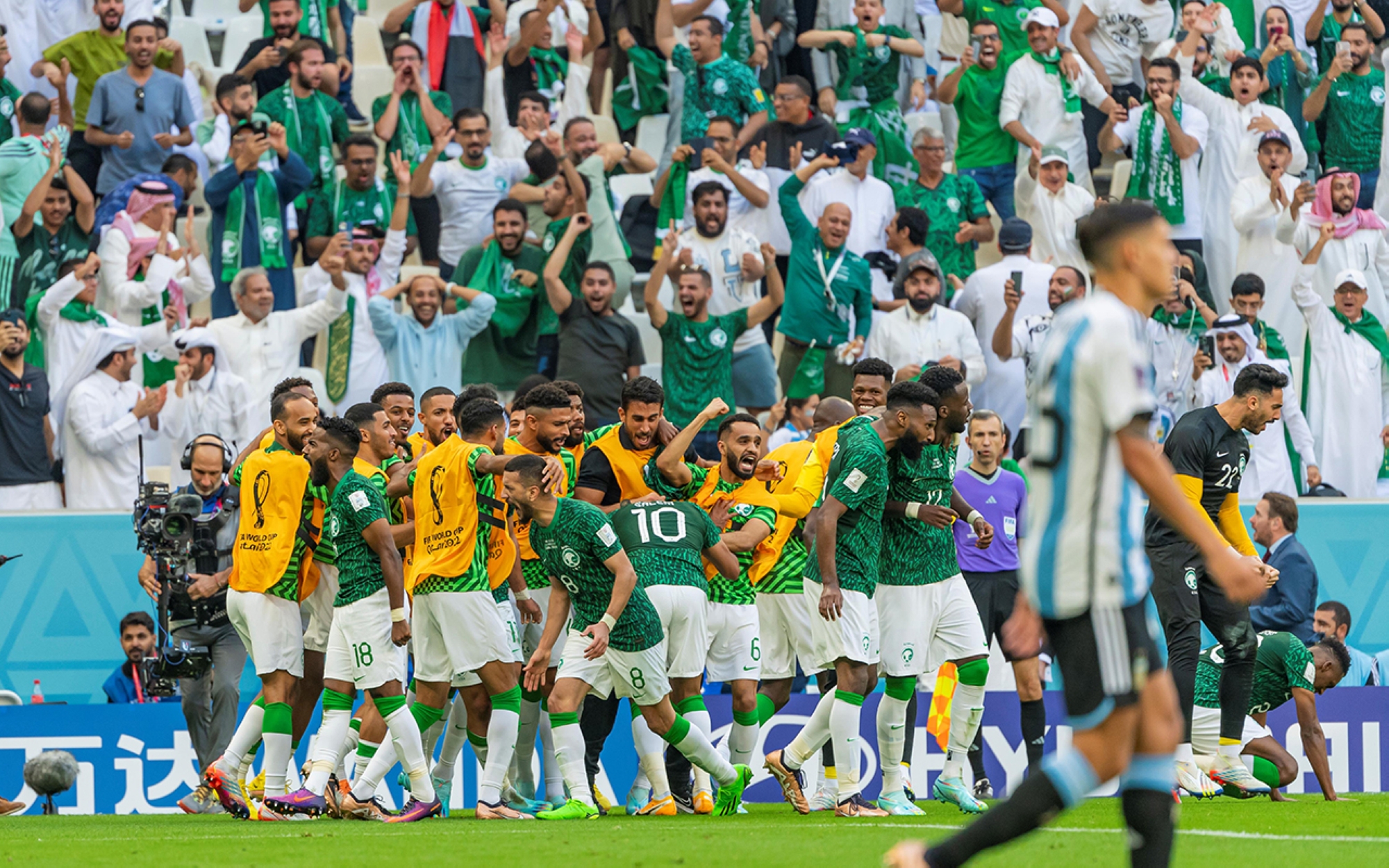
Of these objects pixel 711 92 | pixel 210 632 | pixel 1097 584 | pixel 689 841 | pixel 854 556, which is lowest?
pixel 689 841

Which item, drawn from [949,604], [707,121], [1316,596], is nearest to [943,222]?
[707,121]

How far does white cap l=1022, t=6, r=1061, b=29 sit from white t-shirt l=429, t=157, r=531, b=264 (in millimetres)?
5034

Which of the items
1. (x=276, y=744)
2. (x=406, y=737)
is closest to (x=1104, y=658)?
(x=406, y=737)

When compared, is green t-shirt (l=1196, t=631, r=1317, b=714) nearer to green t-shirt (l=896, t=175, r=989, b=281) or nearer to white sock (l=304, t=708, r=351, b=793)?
white sock (l=304, t=708, r=351, b=793)

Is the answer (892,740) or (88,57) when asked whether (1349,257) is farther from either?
(88,57)

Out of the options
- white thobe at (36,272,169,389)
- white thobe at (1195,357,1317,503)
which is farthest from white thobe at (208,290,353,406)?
white thobe at (1195,357,1317,503)

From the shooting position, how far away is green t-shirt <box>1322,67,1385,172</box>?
17.0 metres

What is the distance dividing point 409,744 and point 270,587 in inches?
47.5

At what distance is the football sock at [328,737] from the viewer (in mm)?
9250

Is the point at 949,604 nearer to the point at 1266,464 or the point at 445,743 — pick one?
the point at 445,743

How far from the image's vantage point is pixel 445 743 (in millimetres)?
10086

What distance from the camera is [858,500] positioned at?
30.0ft

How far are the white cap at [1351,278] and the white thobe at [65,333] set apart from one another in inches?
401

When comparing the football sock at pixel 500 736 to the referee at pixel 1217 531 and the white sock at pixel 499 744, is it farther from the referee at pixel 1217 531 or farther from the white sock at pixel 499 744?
the referee at pixel 1217 531
